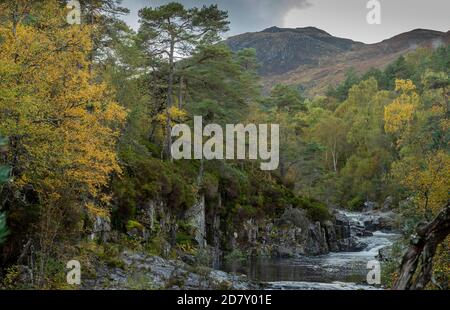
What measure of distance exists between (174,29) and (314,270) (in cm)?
1917

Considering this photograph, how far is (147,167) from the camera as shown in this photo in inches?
1119

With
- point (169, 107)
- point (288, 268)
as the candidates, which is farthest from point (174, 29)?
point (288, 268)

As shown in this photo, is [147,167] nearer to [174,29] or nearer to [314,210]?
[174,29]

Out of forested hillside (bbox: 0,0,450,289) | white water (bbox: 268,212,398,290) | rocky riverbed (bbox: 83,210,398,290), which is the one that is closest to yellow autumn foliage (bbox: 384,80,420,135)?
forested hillside (bbox: 0,0,450,289)

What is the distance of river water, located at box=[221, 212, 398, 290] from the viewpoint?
23.5m

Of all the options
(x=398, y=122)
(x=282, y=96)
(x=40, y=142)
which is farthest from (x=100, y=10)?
(x=282, y=96)

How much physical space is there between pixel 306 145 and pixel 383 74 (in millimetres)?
44711

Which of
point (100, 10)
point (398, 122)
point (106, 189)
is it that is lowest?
point (106, 189)

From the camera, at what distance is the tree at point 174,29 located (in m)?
32.2

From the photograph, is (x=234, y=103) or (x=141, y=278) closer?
(x=141, y=278)

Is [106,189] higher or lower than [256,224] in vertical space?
higher
